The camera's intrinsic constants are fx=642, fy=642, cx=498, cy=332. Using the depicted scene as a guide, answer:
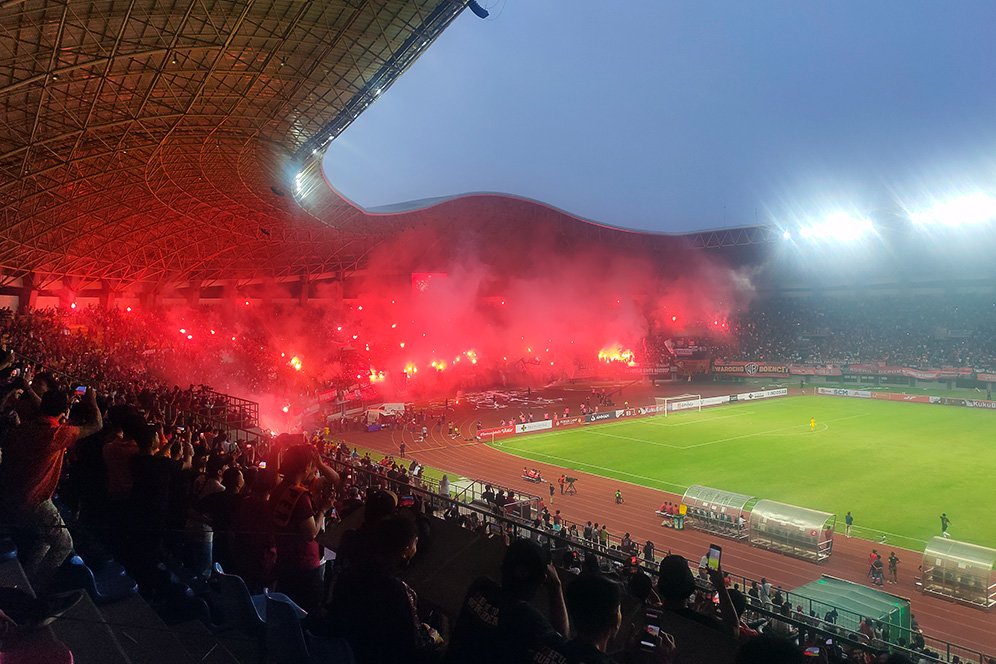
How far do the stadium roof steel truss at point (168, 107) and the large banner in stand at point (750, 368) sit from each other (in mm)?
43988

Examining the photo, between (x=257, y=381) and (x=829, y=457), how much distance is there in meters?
34.5

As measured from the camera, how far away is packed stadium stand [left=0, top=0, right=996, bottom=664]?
3.32 m

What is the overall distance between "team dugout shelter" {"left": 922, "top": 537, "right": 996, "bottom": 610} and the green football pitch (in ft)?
12.7

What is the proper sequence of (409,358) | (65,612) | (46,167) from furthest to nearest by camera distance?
(409,358), (46,167), (65,612)

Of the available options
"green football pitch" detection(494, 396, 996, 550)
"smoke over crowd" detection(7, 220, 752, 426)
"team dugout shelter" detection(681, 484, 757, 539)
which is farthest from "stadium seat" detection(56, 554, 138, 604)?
"smoke over crowd" detection(7, 220, 752, 426)

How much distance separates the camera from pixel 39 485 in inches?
167

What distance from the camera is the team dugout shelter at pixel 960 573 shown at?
53.8ft

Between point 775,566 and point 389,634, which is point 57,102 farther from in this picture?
point 775,566

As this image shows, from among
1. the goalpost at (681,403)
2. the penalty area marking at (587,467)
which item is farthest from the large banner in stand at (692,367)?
the penalty area marking at (587,467)

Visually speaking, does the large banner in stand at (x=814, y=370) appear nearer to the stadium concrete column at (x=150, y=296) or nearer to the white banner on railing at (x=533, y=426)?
the white banner on railing at (x=533, y=426)

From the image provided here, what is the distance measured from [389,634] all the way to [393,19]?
783 inches

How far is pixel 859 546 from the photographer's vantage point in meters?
20.8

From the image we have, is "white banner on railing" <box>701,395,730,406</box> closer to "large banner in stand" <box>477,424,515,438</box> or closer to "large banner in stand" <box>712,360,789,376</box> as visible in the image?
"large banner in stand" <box>712,360,789,376</box>

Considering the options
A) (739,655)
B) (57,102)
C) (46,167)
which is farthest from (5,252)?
(739,655)
